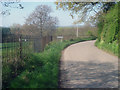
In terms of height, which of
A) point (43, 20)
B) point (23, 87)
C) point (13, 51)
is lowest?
point (23, 87)

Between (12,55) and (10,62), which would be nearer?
(10,62)

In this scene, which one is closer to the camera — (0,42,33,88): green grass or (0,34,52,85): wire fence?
(0,42,33,88): green grass

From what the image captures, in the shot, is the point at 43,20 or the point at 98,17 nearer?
the point at 43,20

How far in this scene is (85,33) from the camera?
93.9 feet

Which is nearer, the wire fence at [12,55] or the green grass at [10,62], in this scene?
the green grass at [10,62]

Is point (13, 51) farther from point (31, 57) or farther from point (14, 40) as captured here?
point (31, 57)

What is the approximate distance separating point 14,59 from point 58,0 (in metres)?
6.57

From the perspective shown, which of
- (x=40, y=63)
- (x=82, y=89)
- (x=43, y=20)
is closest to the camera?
(x=82, y=89)

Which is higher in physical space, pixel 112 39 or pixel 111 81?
pixel 112 39

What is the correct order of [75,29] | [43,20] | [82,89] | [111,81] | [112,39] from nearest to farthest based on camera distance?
[82,89] < [111,81] < [112,39] < [43,20] < [75,29]

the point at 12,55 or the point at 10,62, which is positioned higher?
the point at 12,55

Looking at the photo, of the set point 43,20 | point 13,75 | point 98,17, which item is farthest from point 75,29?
point 13,75

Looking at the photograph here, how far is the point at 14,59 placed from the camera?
5.30 metres

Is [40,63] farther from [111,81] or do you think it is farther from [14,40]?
[111,81]
